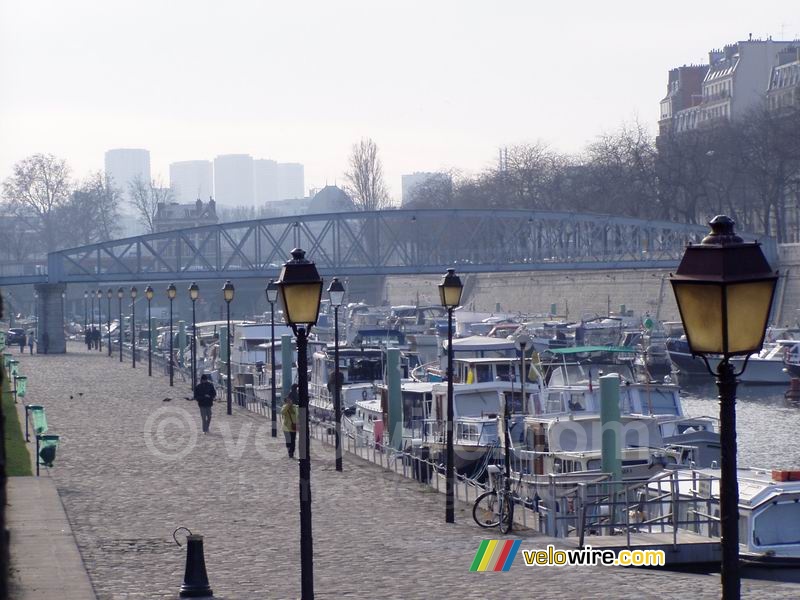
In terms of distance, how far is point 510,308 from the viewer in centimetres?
9844

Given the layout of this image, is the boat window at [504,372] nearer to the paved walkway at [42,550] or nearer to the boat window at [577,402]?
the boat window at [577,402]

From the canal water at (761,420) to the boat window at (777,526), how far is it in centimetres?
1333

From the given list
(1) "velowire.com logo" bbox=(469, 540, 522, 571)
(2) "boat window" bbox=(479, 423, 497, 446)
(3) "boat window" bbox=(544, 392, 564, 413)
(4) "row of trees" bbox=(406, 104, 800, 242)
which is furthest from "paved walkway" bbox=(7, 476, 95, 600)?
(4) "row of trees" bbox=(406, 104, 800, 242)

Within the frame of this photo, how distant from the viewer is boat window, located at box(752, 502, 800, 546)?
1702 centimetres

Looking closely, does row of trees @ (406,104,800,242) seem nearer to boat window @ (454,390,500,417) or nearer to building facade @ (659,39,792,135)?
building facade @ (659,39,792,135)

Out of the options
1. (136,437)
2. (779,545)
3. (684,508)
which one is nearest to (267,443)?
(136,437)

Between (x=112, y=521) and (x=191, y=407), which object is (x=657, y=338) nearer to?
(x=191, y=407)

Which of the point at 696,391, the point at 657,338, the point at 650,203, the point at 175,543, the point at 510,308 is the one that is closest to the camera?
the point at 175,543

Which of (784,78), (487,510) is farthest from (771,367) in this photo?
(784,78)

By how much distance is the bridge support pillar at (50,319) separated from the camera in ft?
221

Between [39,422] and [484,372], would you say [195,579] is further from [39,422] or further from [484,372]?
[484,372]

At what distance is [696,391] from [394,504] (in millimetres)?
34525

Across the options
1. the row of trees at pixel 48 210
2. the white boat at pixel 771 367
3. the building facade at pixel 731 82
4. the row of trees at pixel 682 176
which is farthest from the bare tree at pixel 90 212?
the white boat at pixel 771 367

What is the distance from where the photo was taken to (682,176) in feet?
273
